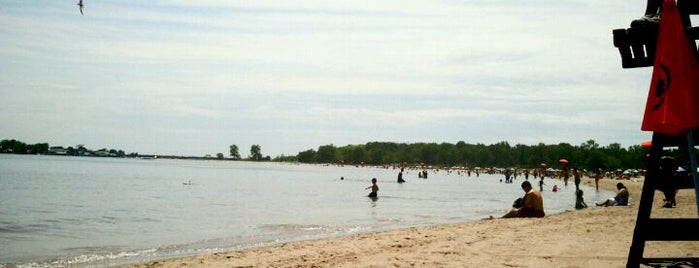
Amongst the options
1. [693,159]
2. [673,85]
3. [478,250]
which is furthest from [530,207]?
[673,85]

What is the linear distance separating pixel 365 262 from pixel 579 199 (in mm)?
18287

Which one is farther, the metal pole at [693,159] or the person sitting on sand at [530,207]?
the person sitting on sand at [530,207]

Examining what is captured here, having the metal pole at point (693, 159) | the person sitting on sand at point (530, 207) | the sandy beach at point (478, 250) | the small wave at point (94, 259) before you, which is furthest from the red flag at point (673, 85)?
the person sitting on sand at point (530, 207)

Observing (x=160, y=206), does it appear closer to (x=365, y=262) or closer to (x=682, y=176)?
(x=365, y=262)

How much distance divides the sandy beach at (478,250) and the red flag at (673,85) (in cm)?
436

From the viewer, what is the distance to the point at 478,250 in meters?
9.58

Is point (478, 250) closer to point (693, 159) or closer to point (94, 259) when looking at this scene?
point (693, 159)

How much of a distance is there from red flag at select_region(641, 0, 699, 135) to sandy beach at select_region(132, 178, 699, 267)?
14.3ft

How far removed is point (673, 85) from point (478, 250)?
6.26 meters

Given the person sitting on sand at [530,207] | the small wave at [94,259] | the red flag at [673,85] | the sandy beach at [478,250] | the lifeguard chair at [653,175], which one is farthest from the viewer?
the person sitting on sand at [530,207]

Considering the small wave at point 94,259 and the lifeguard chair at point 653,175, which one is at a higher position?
the lifeguard chair at point 653,175

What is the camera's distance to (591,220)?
49.3ft

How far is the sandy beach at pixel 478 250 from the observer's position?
8227mm

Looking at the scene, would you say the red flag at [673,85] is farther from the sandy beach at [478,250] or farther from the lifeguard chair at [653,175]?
the sandy beach at [478,250]
